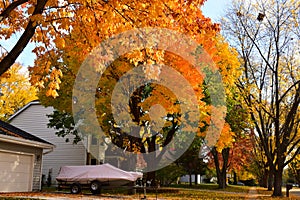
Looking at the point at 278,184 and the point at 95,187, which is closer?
the point at 95,187

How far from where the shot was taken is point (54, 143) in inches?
1210

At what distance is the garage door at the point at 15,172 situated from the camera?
17.0 metres

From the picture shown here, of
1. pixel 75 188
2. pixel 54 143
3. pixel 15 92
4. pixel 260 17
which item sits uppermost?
A: pixel 260 17

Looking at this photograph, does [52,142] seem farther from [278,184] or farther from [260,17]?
[260,17]

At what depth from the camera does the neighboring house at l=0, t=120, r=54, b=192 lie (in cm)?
1697

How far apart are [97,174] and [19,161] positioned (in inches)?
153

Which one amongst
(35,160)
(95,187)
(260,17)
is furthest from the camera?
(260,17)

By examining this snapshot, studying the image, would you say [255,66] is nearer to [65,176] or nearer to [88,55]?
[65,176]

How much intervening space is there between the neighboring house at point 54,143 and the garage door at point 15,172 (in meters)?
10.2

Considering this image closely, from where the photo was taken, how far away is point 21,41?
7465 mm

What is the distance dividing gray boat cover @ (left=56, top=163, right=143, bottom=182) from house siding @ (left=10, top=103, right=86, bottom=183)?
10.4 m

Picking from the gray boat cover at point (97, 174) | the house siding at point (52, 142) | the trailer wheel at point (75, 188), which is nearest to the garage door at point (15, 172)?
the gray boat cover at point (97, 174)

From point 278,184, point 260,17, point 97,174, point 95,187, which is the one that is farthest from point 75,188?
point 260,17

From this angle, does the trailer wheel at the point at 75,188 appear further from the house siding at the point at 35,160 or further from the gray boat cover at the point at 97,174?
the house siding at the point at 35,160
